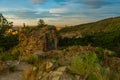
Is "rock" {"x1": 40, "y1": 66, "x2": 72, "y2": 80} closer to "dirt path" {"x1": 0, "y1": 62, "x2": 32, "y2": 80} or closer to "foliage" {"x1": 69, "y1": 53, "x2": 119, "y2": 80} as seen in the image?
"foliage" {"x1": 69, "y1": 53, "x2": 119, "y2": 80}

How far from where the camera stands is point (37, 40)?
105 ft

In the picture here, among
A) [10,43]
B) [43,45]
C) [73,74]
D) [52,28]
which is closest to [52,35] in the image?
[52,28]

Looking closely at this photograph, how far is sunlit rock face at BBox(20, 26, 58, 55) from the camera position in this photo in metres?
30.7

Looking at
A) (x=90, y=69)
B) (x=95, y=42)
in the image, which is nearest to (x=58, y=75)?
(x=90, y=69)

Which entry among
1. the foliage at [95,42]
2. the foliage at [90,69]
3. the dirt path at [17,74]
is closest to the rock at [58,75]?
the foliage at [90,69]

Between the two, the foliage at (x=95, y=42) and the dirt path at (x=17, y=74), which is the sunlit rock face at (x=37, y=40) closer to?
the dirt path at (x=17, y=74)

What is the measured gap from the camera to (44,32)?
112ft

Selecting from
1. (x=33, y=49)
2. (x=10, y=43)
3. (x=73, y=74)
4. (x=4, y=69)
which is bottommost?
(x=10, y=43)

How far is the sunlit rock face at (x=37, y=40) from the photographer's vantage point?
30656 mm

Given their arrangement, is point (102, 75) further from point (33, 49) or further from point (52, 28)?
point (52, 28)

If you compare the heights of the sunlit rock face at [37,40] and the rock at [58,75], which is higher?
the rock at [58,75]

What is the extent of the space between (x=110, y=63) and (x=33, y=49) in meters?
21.3

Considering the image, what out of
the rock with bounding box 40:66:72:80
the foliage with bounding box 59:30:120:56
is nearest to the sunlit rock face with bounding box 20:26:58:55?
the rock with bounding box 40:66:72:80

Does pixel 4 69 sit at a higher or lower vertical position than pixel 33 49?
higher
